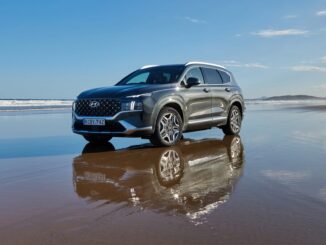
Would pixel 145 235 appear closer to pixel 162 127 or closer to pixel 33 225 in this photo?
pixel 33 225

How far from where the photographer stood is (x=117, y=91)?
8125mm

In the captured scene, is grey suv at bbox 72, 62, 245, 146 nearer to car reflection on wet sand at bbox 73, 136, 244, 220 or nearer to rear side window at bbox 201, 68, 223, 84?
rear side window at bbox 201, 68, 223, 84

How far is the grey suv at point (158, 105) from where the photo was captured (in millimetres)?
7934

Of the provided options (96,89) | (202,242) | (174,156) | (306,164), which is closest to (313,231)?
(202,242)

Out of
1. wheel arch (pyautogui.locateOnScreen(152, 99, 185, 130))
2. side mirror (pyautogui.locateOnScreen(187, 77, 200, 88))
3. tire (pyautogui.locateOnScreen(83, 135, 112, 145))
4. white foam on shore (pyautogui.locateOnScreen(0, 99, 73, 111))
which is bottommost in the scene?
white foam on shore (pyautogui.locateOnScreen(0, 99, 73, 111))

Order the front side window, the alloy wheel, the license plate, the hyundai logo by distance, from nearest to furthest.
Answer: the license plate < the hyundai logo < the alloy wheel < the front side window

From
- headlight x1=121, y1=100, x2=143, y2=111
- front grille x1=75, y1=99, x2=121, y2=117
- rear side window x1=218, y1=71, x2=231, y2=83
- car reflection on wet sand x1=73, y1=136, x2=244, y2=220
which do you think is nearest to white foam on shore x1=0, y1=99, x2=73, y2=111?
rear side window x1=218, y1=71, x2=231, y2=83

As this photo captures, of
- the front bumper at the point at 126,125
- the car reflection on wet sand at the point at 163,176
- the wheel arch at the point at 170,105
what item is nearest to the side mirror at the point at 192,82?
the wheel arch at the point at 170,105

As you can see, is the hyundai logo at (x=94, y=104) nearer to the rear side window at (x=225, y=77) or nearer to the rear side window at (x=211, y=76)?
the rear side window at (x=211, y=76)

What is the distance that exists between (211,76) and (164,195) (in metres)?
6.28

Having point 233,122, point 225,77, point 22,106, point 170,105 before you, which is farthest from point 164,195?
point 22,106

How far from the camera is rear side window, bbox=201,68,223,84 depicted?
10102 mm

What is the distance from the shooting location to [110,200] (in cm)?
425

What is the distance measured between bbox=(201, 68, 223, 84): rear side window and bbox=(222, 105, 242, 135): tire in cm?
85
